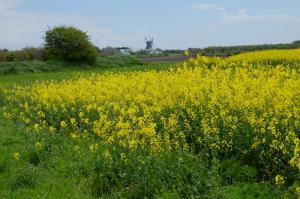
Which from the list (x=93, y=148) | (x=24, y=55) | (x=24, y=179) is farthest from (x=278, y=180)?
(x=24, y=55)

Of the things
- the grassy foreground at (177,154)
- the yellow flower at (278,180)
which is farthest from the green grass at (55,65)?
the yellow flower at (278,180)

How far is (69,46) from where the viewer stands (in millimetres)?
33188

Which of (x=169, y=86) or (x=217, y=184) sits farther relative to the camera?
(x=169, y=86)

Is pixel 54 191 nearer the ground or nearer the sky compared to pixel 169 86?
nearer the ground

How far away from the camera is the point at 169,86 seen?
1140cm

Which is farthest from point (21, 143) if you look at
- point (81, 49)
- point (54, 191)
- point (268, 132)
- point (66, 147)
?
point (81, 49)

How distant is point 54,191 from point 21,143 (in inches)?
115

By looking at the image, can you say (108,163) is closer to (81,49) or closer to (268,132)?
(268,132)

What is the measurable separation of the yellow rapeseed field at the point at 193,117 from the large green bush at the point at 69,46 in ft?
67.3

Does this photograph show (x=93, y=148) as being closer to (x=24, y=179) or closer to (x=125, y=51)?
(x=24, y=179)

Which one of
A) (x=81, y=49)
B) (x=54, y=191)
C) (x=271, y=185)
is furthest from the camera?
(x=81, y=49)

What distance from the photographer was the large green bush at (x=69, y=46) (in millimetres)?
33156

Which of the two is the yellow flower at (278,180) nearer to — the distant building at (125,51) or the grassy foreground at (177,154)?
the grassy foreground at (177,154)

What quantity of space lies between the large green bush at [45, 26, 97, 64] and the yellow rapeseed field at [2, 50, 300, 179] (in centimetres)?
2050
